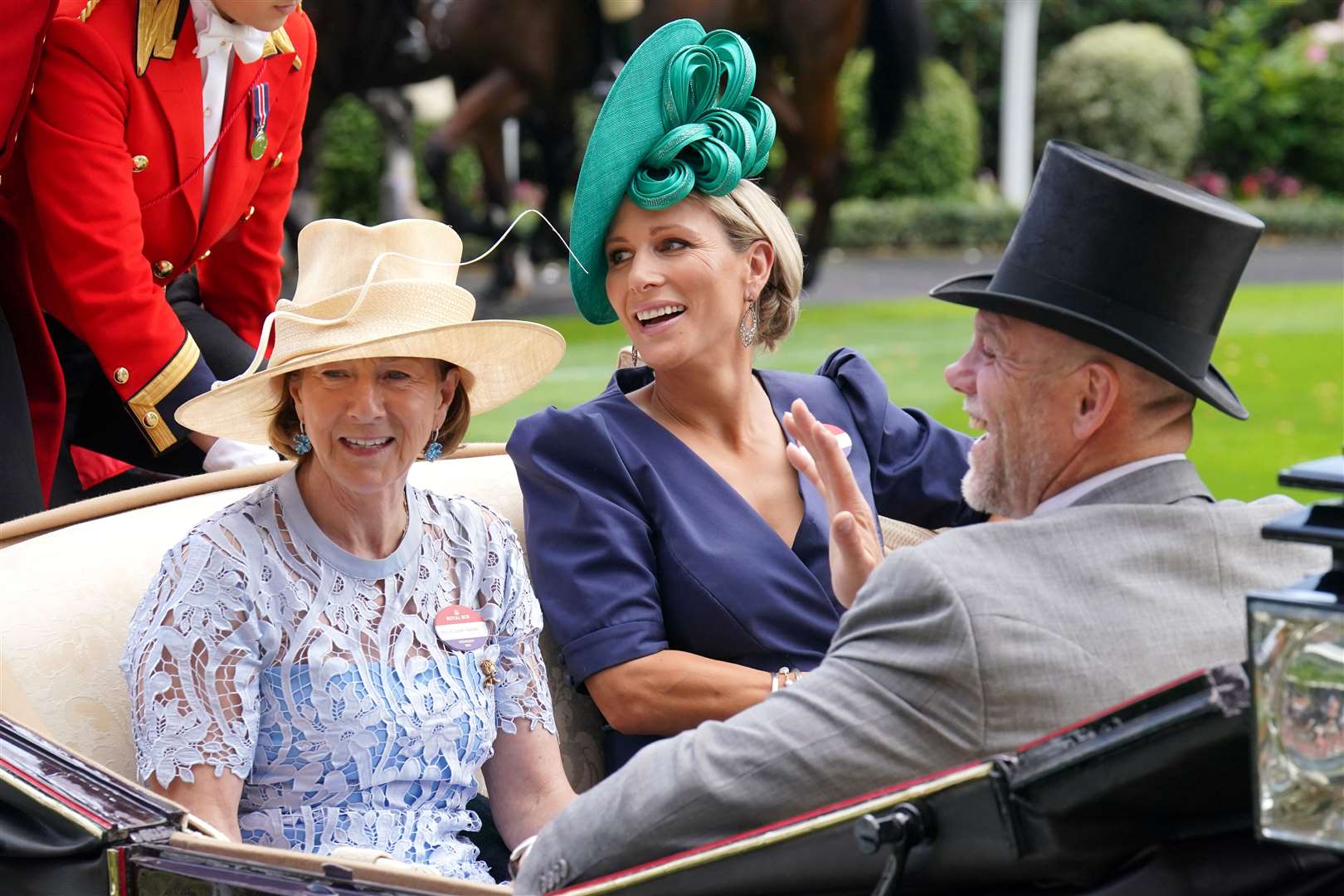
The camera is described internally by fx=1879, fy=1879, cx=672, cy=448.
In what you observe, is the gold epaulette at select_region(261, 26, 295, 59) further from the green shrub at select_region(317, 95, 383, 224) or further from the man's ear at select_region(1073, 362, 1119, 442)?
the green shrub at select_region(317, 95, 383, 224)

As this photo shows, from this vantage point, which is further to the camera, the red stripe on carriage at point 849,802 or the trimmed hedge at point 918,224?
the trimmed hedge at point 918,224

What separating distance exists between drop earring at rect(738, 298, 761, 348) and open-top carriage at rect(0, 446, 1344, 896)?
3.72ft

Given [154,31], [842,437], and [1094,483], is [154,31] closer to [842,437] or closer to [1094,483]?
[842,437]

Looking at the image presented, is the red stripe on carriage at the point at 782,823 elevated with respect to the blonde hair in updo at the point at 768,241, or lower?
lower

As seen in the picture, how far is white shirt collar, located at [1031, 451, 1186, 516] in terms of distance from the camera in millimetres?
1840

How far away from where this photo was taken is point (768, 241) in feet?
9.73

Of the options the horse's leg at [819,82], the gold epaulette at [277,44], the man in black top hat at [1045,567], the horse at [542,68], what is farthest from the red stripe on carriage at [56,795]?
the horse's leg at [819,82]

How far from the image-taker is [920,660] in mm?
1659

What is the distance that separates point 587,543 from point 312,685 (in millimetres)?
511

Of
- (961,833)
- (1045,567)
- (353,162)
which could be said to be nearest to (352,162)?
(353,162)

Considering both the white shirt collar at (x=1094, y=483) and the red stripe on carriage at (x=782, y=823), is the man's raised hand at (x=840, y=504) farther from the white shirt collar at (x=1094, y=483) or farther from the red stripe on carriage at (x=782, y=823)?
the red stripe on carriage at (x=782, y=823)

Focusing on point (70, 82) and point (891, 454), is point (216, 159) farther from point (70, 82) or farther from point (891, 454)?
point (891, 454)

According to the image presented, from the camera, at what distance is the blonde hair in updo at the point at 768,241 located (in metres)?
2.91

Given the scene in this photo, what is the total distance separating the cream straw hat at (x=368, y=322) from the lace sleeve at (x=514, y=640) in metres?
0.27
